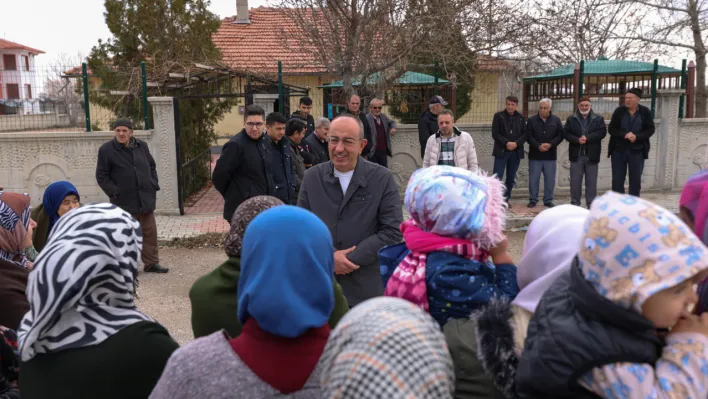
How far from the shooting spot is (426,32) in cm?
1153

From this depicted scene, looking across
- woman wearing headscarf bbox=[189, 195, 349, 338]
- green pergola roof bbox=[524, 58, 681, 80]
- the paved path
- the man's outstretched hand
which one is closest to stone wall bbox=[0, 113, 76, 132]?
the paved path

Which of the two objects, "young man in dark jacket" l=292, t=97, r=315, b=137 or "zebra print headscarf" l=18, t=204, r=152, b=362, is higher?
"young man in dark jacket" l=292, t=97, r=315, b=137

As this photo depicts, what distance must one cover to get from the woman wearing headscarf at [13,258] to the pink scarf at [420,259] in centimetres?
187

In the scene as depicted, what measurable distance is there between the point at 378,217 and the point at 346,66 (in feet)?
27.9

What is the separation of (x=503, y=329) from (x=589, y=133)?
9.52 metres

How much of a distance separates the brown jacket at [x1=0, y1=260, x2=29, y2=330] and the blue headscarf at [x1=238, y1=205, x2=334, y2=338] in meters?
1.72

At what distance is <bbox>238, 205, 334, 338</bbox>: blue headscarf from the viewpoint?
166 cm

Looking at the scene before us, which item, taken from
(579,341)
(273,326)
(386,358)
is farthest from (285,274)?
(579,341)

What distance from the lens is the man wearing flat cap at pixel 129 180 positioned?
737 cm

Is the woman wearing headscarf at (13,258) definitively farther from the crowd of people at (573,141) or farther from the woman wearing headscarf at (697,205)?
the crowd of people at (573,141)

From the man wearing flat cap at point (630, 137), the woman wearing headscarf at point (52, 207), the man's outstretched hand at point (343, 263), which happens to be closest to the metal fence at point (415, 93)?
the man wearing flat cap at point (630, 137)

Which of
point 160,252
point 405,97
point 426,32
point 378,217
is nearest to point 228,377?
point 378,217

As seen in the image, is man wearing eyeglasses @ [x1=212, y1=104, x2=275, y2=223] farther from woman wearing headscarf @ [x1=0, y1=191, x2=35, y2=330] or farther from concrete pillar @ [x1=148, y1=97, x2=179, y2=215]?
concrete pillar @ [x1=148, y1=97, x2=179, y2=215]

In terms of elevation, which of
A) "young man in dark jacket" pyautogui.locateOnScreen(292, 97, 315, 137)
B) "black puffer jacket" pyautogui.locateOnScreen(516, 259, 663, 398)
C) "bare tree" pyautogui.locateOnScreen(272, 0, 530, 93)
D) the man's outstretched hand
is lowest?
the man's outstretched hand
